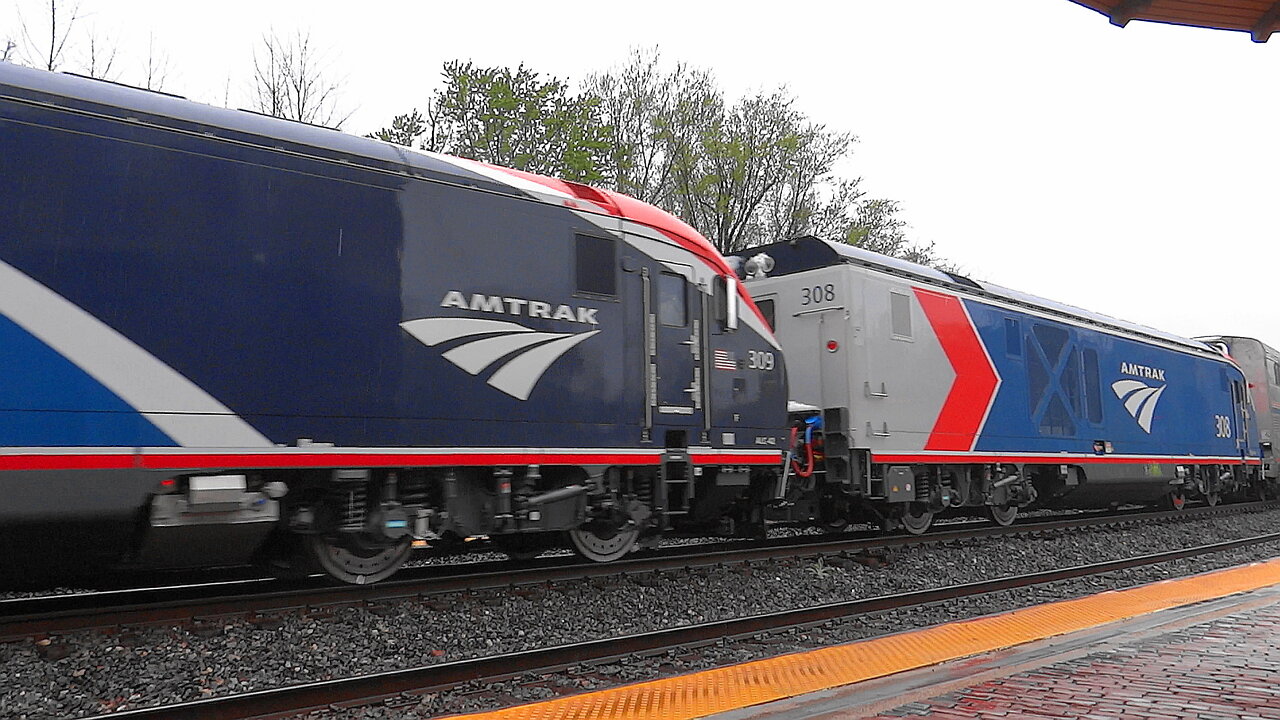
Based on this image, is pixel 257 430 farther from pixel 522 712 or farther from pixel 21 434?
pixel 522 712

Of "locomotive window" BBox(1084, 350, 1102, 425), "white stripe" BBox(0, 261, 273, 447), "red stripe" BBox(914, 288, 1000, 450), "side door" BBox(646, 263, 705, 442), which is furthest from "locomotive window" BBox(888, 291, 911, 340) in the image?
"white stripe" BBox(0, 261, 273, 447)

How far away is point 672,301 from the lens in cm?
918

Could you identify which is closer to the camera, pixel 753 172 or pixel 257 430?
pixel 257 430

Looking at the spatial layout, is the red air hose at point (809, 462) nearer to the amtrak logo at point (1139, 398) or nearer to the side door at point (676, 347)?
the side door at point (676, 347)

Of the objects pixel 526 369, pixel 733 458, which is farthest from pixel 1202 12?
pixel 733 458

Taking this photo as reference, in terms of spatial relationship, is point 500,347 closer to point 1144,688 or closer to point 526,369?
point 526,369

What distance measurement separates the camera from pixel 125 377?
18.8 feet

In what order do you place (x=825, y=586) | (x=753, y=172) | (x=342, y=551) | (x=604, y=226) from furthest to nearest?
(x=753, y=172), (x=825, y=586), (x=604, y=226), (x=342, y=551)

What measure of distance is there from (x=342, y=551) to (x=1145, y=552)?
1119 centimetres

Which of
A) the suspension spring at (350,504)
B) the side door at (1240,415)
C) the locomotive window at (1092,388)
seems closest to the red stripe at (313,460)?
the suspension spring at (350,504)

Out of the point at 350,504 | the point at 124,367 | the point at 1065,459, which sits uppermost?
the point at 124,367

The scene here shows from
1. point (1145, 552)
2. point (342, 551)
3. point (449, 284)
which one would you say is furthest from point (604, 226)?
point (1145, 552)

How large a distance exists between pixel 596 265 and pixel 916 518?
6.84 m

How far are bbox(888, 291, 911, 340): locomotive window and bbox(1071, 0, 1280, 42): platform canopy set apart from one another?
7.37m
